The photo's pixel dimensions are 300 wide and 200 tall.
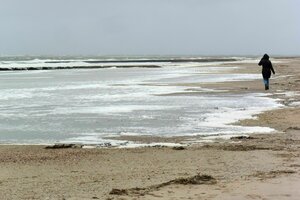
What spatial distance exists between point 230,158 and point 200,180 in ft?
7.24

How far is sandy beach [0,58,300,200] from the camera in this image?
7.23 m

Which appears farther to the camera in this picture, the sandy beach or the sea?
the sea

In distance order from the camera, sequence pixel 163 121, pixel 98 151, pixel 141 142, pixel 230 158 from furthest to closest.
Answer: pixel 163 121 < pixel 141 142 < pixel 98 151 < pixel 230 158

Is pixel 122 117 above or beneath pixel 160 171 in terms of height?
beneath

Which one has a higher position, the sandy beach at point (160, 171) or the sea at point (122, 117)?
the sandy beach at point (160, 171)

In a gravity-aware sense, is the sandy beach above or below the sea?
above

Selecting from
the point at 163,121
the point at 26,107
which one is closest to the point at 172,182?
the point at 163,121

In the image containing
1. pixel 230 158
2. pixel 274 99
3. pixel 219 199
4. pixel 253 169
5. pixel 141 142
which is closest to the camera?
pixel 219 199

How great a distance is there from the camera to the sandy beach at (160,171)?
23.7ft

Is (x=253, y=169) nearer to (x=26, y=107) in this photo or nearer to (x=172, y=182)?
(x=172, y=182)

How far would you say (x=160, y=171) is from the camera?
8.84 metres

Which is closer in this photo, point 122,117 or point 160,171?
point 160,171

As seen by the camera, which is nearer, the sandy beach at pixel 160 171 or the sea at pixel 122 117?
the sandy beach at pixel 160 171

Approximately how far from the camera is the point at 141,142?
12523 mm
